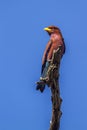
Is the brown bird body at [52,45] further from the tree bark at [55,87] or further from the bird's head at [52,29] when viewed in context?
the tree bark at [55,87]

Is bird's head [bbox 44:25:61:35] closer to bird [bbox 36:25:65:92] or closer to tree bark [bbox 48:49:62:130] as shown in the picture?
bird [bbox 36:25:65:92]

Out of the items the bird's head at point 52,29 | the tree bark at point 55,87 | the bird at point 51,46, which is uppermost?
the bird's head at point 52,29

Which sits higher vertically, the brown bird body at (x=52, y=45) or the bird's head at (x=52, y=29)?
the bird's head at (x=52, y=29)

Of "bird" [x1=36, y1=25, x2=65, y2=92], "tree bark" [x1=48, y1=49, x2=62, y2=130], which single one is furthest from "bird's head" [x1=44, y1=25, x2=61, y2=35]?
"tree bark" [x1=48, y1=49, x2=62, y2=130]

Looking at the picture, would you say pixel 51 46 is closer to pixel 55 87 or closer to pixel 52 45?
pixel 52 45

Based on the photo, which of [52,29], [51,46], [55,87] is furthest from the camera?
[52,29]

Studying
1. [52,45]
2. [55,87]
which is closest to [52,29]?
[52,45]

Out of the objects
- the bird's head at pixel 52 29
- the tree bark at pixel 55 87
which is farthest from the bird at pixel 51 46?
the tree bark at pixel 55 87

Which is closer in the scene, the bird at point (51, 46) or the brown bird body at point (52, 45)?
the bird at point (51, 46)

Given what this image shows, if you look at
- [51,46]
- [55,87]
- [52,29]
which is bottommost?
[55,87]

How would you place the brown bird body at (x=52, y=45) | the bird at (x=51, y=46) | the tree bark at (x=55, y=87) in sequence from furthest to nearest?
the brown bird body at (x=52, y=45), the bird at (x=51, y=46), the tree bark at (x=55, y=87)

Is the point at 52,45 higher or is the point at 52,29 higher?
the point at 52,29

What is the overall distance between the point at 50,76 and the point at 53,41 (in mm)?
1060

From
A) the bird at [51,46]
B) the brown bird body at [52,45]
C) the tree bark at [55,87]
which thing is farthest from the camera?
the brown bird body at [52,45]
